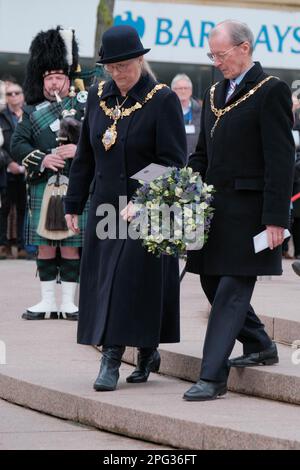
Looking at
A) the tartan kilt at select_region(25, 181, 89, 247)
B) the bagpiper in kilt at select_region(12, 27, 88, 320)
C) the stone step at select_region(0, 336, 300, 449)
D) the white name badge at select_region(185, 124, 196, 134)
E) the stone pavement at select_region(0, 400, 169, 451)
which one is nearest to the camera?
the stone step at select_region(0, 336, 300, 449)

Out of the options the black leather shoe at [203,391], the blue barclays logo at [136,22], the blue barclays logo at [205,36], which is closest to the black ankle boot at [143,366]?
the black leather shoe at [203,391]

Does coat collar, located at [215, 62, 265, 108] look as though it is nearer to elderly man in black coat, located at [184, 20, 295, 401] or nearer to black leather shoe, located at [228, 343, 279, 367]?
elderly man in black coat, located at [184, 20, 295, 401]

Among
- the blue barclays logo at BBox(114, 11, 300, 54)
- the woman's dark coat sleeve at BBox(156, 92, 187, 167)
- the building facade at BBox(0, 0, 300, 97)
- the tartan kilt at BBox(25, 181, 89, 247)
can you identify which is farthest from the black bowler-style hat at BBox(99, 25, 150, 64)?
the blue barclays logo at BBox(114, 11, 300, 54)

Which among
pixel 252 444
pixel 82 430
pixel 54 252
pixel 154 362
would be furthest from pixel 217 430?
pixel 54 252

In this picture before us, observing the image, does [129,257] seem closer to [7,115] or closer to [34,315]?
[34,315]

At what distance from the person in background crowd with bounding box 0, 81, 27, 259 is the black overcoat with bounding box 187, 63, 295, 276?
9190mm

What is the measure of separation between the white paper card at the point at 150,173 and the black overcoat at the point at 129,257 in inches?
9.9

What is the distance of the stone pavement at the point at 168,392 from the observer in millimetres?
6434

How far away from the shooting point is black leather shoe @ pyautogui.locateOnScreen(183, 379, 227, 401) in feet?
23.0

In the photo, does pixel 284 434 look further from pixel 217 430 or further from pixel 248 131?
pixel 248 131

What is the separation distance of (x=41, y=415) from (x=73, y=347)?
5.55 feet

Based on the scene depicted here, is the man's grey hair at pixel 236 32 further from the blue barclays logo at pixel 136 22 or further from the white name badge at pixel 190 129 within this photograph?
the blue barclays logo at pixel 136 22

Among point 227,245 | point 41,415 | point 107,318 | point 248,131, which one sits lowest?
point 41,415

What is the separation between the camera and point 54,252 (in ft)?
34.6
